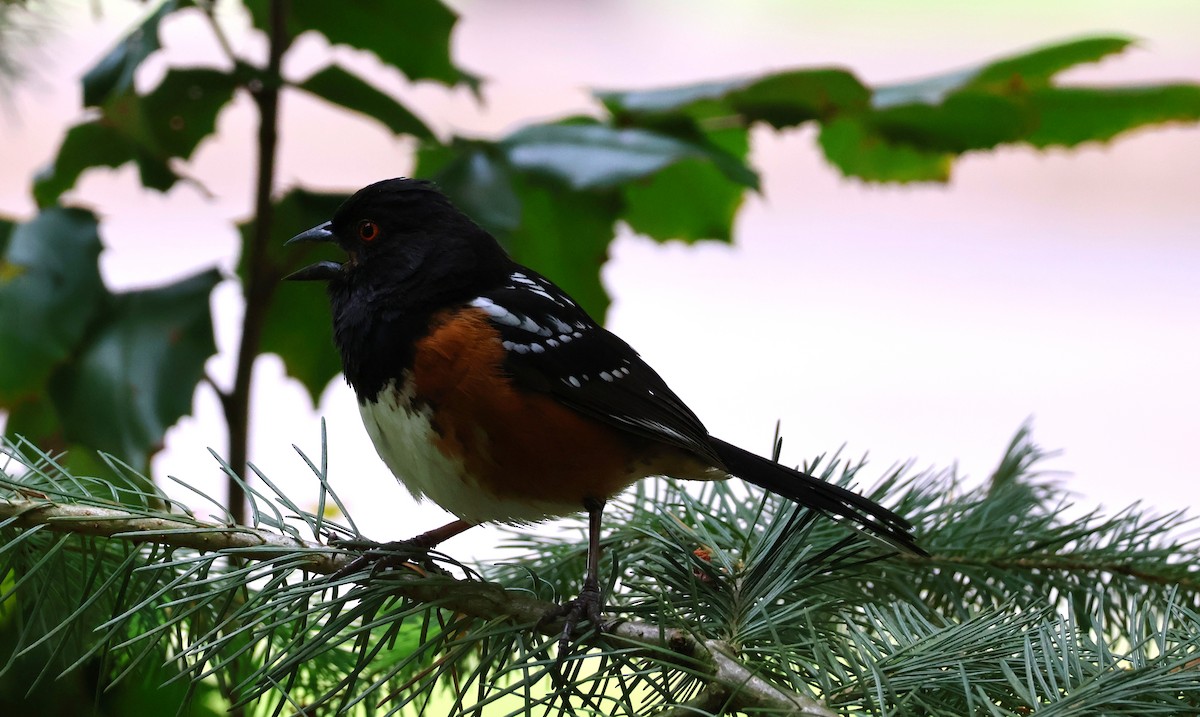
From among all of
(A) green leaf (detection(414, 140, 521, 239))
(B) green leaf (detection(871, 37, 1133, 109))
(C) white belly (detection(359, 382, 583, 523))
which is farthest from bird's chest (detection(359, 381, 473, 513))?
(B) green leaf (detection(871, 37, 1133, 109))

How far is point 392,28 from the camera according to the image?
3.61 ft

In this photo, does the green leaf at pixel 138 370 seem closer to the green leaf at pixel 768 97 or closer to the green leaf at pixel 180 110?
the green leaf at pixel 180 110

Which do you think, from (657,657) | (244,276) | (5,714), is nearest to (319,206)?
(244,276)

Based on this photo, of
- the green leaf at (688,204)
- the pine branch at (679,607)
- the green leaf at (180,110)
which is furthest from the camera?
the green leaf at (688,204)

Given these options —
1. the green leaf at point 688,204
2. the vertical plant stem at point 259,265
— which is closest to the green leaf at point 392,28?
the vertical plant stem at point 259,265

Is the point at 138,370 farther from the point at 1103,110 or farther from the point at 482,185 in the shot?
the point at 1103,110

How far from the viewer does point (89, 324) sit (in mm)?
1032

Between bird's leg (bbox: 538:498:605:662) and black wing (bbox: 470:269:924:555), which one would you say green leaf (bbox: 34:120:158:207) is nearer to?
black wing (bbox: 470:269:924:555)

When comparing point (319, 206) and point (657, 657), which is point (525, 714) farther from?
point (319, 206)

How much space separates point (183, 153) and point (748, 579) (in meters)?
0.82

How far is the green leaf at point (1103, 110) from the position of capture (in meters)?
1.12

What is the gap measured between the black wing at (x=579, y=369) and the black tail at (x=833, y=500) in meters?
0.07

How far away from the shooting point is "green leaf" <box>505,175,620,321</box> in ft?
3.70

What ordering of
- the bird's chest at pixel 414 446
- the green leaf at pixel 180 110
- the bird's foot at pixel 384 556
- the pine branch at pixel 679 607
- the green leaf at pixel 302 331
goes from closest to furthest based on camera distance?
the pine branch at pixel 679 607
the bird's foot at pixel 384 556
the bird's chest at pixel 414 446
the green leaf at pixel 180 110
the green leaf at pixel 302 331
